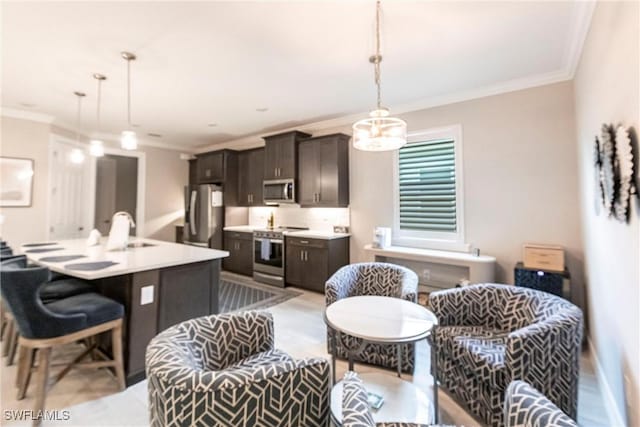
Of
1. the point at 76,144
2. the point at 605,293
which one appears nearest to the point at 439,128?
the point at 605,293

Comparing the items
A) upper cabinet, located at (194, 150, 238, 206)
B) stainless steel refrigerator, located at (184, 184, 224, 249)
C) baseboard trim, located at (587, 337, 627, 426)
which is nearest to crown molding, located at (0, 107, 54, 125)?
stainless steel refrigerator, located at (184, 184, 224, 249)

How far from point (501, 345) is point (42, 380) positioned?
2.98 m

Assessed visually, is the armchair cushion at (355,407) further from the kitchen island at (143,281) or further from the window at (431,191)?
the window at (431,191)

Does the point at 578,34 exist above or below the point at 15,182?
above

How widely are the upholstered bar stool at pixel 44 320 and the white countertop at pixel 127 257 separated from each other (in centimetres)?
25

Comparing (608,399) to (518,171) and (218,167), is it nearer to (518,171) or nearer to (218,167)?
(518,171)

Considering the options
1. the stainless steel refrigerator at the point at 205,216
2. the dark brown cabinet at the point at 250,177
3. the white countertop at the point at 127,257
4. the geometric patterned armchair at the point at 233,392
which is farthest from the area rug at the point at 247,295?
the geometric patterned armchair at the point at 233,392

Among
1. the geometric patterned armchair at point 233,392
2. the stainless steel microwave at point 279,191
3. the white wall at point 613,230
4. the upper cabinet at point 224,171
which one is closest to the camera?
the geometric patterned armchair at point 233,392

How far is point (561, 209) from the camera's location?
3.10 m

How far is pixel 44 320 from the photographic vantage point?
1.84 m

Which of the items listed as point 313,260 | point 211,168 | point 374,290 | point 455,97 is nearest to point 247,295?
point 313,260

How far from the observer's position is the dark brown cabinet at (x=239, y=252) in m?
5.50

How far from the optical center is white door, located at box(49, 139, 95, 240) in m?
4.75

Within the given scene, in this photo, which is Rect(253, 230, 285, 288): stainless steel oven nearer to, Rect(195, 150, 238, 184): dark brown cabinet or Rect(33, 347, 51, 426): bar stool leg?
Rect(195, 150, 238, 184): dark brown cabinet
